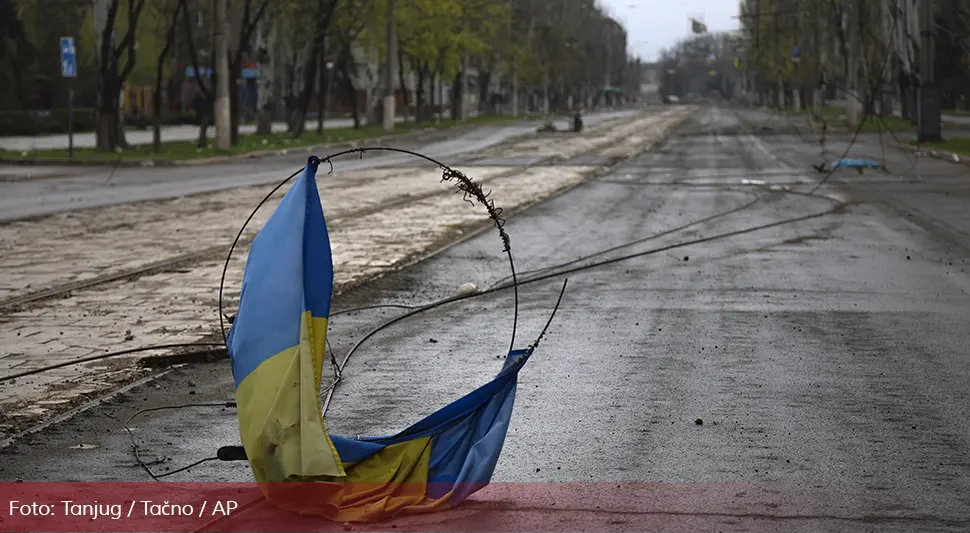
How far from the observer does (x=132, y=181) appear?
30.0m

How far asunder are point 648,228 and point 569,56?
353ft

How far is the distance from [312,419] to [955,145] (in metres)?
36.2

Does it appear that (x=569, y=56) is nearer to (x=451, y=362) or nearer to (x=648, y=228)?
(x=648, y=228)

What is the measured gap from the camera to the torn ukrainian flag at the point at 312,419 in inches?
218

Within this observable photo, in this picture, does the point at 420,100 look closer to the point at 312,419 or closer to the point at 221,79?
the point at 221,79

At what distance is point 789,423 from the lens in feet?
24.3

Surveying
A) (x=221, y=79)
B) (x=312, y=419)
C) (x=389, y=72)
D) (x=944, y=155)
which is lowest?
(x=312, y=419)

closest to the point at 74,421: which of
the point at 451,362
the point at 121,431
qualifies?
the point at 121,431

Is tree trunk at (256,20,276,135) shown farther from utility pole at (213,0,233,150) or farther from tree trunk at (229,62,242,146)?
utility pole at (213,0,233,150)

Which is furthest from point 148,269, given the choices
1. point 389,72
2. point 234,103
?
point 389,72

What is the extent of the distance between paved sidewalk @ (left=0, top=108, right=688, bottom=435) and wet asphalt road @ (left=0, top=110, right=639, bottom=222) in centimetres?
114

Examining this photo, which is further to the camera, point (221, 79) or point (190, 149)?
point (190, 149)

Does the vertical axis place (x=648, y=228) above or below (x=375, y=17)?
below

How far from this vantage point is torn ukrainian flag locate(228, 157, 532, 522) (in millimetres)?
5535
